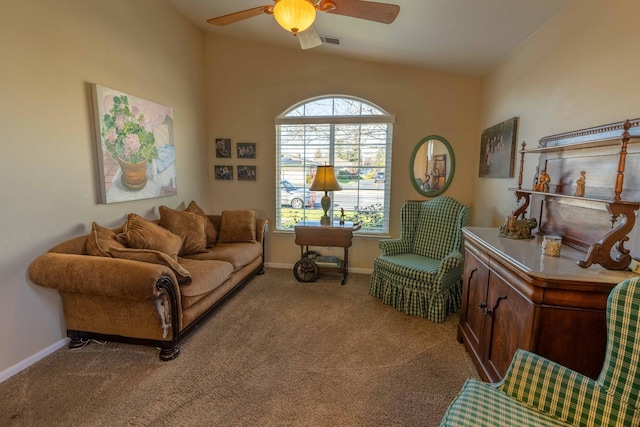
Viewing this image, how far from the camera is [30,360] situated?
2127mm

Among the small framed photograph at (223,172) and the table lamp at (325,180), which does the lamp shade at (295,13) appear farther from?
the small framed photograph at (223,172)

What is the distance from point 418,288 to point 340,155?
1.96 metres

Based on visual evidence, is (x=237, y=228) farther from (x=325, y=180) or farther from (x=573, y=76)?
(x=573, y=76)

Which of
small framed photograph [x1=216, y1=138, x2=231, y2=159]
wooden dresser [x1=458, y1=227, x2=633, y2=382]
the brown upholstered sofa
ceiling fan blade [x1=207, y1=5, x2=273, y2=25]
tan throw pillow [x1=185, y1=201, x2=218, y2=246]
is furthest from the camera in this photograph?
small framed photograph [x1=216, y1=138, x2=231, y2=159]

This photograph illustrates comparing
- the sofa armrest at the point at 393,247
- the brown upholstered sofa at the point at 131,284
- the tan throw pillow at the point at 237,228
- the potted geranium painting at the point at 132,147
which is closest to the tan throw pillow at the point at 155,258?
the brown upholstered sofa at the point at 131,284

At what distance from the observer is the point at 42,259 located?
2.11 m

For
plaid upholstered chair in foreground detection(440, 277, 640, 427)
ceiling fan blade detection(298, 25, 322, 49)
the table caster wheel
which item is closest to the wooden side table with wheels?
the table caster wheel

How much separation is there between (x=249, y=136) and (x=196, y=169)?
2.65ft

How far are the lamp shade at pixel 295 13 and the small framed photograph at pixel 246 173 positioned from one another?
2566 millimetres

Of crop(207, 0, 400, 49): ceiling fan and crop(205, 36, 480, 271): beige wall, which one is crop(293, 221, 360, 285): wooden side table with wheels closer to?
crop(205, 36, 480, 271): beige wall

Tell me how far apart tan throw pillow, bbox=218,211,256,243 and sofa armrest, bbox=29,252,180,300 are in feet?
5.09

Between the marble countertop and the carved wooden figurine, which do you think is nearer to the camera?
the marble countertop

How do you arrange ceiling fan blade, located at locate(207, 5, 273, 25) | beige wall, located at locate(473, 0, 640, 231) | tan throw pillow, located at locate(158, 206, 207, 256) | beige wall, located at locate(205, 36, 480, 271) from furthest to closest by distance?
beige wall, located at locate(205, 36, 480, 271) < tan throw pillow, located at locate(158, 206, 207, 256) < ceiling fan blade, located at locate(207, 5, 273, 25) < beige wall, located at locate(473, 0, 640, 231)

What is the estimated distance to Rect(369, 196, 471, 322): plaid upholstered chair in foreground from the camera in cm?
279
